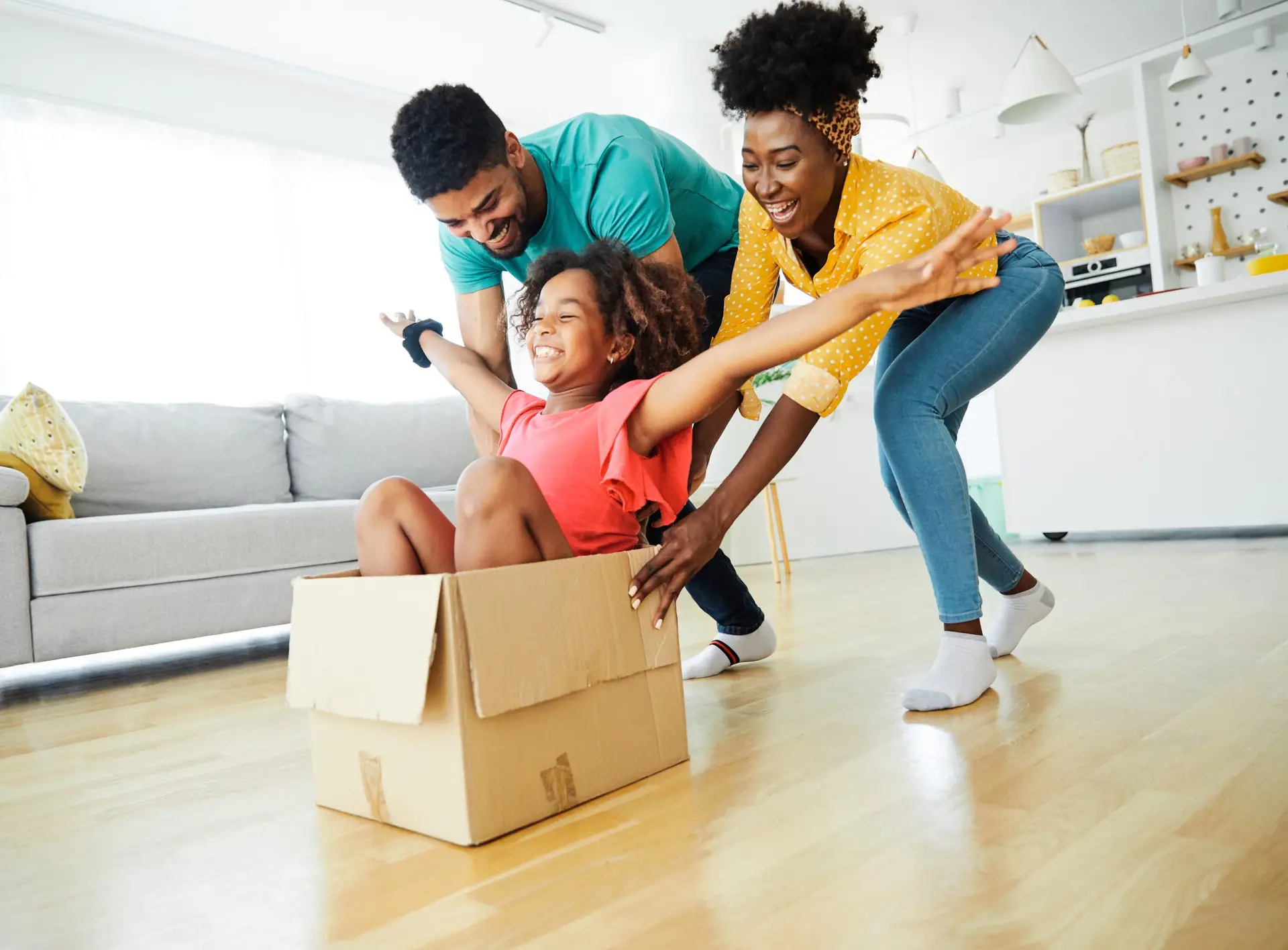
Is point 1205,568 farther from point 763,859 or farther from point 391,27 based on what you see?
point 391,27

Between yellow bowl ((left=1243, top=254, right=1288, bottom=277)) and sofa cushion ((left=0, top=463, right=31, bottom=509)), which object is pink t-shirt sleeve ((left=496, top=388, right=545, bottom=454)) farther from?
yellow bowl ((left=1243, top=254, right=1288, bottom=277))

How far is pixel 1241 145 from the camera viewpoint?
5605 millimetres

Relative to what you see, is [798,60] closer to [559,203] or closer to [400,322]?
[559,203]

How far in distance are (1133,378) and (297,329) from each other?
3.81 m

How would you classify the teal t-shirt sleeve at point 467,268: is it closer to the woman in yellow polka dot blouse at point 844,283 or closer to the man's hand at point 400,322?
the man's hand at point 400,322

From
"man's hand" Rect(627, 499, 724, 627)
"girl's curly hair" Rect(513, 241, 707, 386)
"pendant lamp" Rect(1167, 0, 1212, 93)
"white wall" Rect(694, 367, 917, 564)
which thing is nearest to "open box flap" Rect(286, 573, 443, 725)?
"man's hand" Rect(627, 499, 724, 627)

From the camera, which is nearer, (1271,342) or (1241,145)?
(1271,342)

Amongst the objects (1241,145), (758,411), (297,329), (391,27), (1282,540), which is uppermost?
(391,27)


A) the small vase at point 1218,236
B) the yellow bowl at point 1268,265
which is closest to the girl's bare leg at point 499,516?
the yellow bowl at point 1268,265

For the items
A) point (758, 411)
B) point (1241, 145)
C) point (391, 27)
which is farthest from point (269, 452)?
point (1241, 145)

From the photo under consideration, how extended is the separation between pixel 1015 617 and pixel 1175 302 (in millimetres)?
2468

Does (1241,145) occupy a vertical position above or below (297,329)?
above

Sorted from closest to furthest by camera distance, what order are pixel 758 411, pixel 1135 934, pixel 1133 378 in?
pixel 1135 934
pixel 758 411
pixel 1133 378

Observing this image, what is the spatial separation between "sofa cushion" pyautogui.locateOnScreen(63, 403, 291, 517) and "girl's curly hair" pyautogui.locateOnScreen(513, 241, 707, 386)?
89.0 inches
